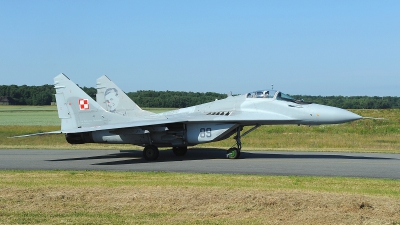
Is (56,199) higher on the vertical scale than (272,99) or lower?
lower

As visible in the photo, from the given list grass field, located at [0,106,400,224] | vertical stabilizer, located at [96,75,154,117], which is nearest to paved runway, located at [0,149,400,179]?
grass field, located at [0,106,400,224]

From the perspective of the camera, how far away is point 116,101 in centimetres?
2302

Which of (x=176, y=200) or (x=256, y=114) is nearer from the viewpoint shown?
(x=176, y=200)

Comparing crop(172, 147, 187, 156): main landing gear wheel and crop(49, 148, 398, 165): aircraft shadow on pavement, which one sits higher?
crop(172, 147, 187, 156): main landing gear wheel

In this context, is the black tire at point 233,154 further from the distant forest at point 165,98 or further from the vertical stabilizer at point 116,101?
the distant forest at point 165,98

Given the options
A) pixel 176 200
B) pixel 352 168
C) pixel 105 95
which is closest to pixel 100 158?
pixel 105 95

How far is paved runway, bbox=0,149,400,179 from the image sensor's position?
1527 cm

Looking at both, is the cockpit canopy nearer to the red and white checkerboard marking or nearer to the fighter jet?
the fighter jet

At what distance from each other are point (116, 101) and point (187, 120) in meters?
5.36

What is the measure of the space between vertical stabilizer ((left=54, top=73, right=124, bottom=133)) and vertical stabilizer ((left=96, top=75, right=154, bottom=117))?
2.30m

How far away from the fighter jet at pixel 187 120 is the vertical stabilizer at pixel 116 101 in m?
1.57

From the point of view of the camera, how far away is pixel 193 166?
1694 cm

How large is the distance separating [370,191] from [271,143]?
17.6 metres

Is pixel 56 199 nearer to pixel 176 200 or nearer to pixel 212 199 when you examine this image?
pixel 176 200
